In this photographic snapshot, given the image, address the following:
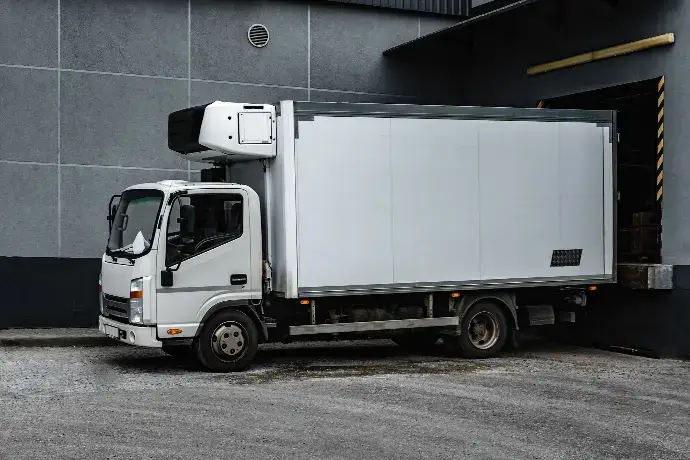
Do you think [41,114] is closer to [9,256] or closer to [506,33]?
[9,256]

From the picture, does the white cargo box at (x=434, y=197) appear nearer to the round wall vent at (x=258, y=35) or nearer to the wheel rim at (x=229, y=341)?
the wheel rim at (x=229, y=341)

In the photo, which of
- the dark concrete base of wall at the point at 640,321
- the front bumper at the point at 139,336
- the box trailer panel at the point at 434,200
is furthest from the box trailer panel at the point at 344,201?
the dark concrete base of wall at the point at 640,321

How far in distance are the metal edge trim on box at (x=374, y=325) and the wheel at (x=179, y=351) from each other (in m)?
1.67

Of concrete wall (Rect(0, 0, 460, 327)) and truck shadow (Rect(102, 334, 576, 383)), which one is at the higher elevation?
concrete wall (Rect(0, 0, 460, 327))

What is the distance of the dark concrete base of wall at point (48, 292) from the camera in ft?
54.8

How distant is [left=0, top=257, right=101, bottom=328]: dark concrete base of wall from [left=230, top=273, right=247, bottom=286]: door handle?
195 inches

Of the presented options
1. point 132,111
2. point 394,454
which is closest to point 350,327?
point 394,454

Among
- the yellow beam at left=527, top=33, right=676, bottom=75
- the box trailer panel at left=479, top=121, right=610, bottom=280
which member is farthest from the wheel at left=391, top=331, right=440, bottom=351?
the yellow beam at left=527, top=33, right=676, bottom=75

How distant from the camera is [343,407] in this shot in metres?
10.4

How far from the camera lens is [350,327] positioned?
1355 centimetres

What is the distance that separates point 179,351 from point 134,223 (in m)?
2.13

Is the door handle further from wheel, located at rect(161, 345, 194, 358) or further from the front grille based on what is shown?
wheel, located at rect(161, 345, 194, 358)

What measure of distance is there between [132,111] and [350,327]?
633 centimetres

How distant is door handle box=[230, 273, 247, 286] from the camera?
1288cm
